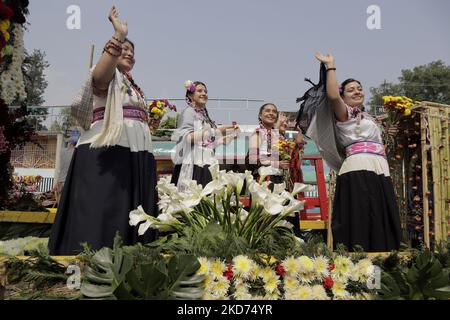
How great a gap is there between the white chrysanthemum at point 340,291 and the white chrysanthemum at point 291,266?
0.39 feet

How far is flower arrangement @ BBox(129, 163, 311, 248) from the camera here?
135 cm

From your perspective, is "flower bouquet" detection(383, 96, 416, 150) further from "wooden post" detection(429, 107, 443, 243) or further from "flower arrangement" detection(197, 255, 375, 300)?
"flower arrangement" detection(197, 255, 375, 300)

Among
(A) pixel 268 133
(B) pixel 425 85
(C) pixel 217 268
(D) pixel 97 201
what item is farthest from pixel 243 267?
(B) pixel 425 85

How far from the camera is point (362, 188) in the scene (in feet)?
9.70

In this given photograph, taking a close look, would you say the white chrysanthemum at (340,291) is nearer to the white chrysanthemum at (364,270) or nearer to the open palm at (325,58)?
the white chrysanthemum at (364,270)

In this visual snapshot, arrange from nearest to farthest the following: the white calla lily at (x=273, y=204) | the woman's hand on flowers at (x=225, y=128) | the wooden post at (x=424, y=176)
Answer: the white calla lily at (x=273, y=204)
the woman's hand on flowers at (x=225, y=128)
the wooden post at (x=424, y=176)

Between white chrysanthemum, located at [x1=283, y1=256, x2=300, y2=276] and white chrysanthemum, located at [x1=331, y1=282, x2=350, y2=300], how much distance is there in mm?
120

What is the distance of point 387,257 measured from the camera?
1.29 metres

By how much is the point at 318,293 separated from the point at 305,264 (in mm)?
85

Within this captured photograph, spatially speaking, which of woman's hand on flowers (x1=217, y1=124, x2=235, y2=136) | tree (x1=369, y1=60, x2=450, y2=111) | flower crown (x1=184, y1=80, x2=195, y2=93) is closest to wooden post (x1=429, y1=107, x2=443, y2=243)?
woman's hand on flowers (x1=217, y1=124, x2=235, y2=136)

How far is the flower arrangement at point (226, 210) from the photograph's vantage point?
1.35 metres

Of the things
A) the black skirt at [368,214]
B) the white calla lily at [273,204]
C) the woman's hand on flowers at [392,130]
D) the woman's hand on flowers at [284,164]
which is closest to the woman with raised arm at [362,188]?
the black skirt at [368,214]
